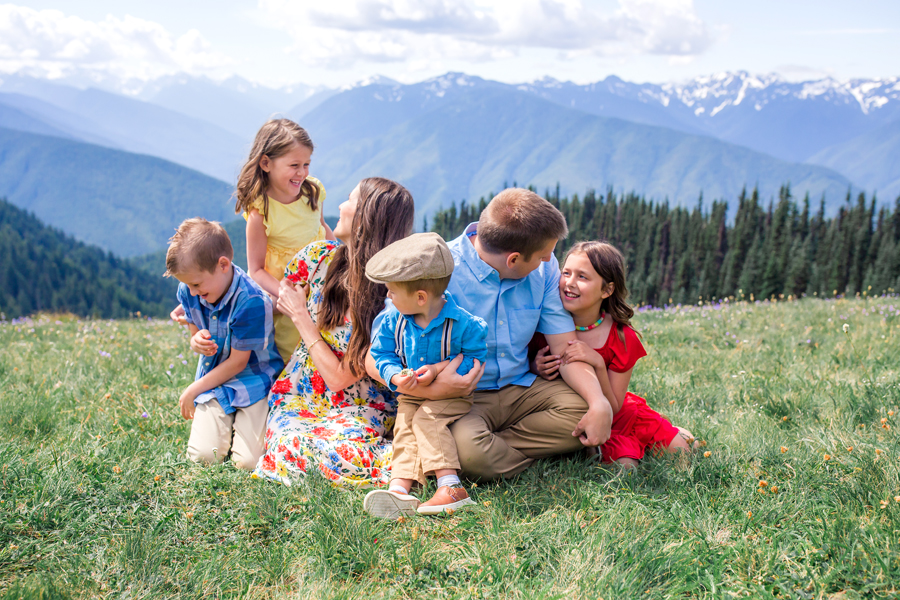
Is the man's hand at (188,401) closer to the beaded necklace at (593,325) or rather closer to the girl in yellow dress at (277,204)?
the girl in yellow dress at (277,204)

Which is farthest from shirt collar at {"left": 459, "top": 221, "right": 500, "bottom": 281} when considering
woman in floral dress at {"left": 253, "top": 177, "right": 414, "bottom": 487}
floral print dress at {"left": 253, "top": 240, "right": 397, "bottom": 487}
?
floral print dress at {"left": 253, "top": 240, "right": 397, "bottom": 487}

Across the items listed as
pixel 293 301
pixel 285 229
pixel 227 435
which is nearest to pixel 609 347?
pixel 293 301

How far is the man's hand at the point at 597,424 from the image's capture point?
14.0 ft

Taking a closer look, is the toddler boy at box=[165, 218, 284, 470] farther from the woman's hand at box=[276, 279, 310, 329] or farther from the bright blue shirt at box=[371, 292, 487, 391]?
the bright blue shirt at box=[371, 292, 487, 391]

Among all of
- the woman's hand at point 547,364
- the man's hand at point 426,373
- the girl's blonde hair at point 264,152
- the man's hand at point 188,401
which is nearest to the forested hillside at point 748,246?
the girl's blonde hair at point 264,152

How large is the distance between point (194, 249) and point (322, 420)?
1724 mm

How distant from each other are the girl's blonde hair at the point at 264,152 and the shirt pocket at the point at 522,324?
2.85 meters

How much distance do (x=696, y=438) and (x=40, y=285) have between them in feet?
561

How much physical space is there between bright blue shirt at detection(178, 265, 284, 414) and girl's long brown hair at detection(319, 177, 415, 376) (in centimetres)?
99

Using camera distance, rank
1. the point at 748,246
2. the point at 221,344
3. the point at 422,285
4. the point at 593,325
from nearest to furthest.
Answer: the point at 422,285 < the point at 593,325 < the point at 221,344 < the point at 748,246

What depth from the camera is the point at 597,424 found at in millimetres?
4277

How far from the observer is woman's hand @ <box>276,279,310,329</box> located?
4.77 meters

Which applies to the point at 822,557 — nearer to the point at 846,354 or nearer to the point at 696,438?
the point at 696,438

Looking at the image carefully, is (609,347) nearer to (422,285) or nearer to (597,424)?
(597,424)
